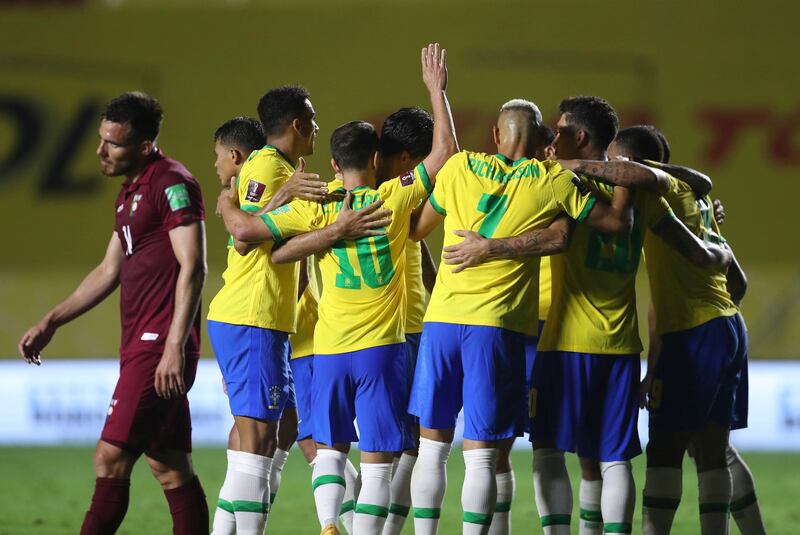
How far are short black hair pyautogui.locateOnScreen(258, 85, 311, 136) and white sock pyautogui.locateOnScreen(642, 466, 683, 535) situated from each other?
201 centimetres

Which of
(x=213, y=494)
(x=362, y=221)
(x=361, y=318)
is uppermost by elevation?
(x=362, y=221)

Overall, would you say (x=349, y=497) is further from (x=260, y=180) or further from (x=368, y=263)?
(x=260, y=180)

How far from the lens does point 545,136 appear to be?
443cm

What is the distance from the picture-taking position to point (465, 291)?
416 centimetres

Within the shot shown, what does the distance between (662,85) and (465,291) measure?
25.8ft

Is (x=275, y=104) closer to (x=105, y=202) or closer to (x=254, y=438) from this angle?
(x=254, y=438)

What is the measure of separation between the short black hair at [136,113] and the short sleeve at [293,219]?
0.55 metres

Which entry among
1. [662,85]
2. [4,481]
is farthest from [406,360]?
[662,85]

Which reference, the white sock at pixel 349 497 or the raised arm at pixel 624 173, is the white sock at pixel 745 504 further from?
the white sock at pixel 349 497

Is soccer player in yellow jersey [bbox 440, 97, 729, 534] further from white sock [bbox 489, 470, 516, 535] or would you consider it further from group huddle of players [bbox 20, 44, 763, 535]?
white sock [bbox 489, 470, 516, 535]

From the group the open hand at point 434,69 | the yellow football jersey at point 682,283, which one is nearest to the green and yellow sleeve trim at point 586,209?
the yellow football jersey at point 682,283

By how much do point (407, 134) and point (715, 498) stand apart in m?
1.92

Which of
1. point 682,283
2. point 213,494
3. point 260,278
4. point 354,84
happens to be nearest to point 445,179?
point 260,278

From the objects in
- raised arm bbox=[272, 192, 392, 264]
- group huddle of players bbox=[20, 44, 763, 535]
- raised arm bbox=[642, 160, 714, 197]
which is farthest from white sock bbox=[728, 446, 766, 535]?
raised arm bbox=[272, 192, 392, 264]
